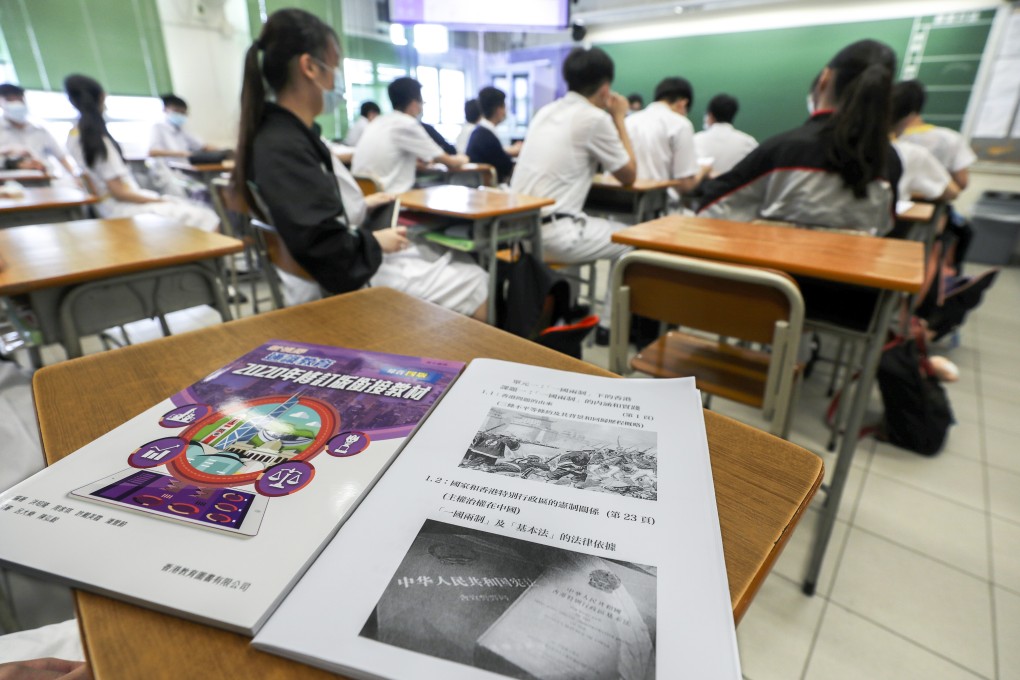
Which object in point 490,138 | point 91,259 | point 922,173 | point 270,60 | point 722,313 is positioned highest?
point 270,60

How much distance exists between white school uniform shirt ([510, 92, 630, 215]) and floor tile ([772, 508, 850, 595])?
1936 mm

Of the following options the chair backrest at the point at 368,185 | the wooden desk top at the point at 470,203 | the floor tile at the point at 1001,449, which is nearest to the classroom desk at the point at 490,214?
the wooden desk top at the point at 470,203

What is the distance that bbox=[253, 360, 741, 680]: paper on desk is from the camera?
0.82 feet

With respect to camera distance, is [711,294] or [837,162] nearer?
[711,294]

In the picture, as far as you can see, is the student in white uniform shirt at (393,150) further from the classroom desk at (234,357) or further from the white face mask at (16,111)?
the white face mask at (16,111)

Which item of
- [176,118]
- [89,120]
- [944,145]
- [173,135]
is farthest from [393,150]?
[944,145]

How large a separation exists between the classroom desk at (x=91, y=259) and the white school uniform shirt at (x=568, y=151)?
1820mm

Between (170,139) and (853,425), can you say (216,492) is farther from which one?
(170,139)

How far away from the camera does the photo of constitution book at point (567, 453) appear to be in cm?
37

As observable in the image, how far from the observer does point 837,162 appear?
1.71 meters

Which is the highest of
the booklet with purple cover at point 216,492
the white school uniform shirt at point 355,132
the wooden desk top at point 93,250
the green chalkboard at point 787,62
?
the green chalkboard at point 787,62

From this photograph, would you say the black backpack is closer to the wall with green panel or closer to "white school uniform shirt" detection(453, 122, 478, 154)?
"white school uniform shirt" detection(453, 122, 478, 154)

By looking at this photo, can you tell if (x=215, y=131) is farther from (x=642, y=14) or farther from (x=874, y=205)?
(x=874, y=205)

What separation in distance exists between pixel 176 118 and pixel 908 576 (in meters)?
7.08
